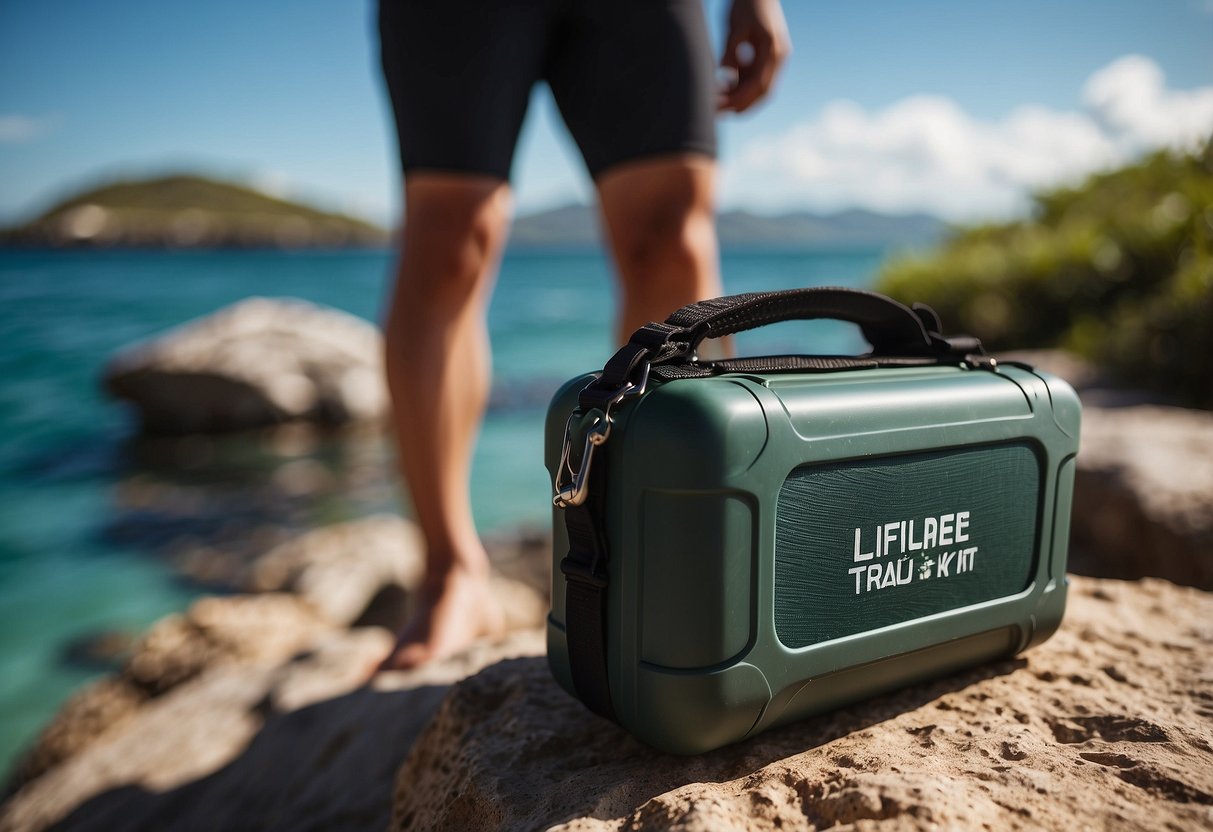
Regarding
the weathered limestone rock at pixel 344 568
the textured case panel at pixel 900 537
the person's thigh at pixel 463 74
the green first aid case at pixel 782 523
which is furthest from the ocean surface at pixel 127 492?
the textured case panel at pixel 900 537

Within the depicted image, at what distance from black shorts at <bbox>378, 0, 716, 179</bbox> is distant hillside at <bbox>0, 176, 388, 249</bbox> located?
86950mm

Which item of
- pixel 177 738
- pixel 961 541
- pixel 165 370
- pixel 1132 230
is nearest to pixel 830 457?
pixel 961 541

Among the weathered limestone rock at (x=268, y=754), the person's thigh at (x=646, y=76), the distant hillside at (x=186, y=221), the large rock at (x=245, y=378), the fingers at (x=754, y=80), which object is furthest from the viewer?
the distant hillside at (x=186, y=221)

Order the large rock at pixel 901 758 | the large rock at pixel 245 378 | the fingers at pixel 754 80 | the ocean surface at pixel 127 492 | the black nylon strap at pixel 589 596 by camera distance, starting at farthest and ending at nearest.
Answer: the large rock at pixel 245 378 < the ocean surface at pixel 127 492 < the fingers at pixel 754 80 < the black nylon strap at pixel 589 596 < the large rock at pixel 901 758

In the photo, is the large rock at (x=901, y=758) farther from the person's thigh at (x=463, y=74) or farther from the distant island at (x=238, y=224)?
the distant island at (x=238, y=224)

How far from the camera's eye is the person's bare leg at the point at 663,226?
1786 millimetres

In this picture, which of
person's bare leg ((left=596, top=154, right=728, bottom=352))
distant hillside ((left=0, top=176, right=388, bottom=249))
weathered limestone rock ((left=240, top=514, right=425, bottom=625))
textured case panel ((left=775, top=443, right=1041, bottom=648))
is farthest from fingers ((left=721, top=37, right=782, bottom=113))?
distant hillside ((left=0, top=176, right=388, bottom=249))

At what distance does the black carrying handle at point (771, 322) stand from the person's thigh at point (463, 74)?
0.85m

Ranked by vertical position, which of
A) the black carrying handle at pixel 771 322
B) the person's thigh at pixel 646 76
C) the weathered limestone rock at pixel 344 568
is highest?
the person's thigh at pixel 646 76

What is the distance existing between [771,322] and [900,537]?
0.33 metres

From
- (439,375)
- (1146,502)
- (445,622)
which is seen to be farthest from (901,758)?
(1146,502)

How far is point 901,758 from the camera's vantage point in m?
0.99

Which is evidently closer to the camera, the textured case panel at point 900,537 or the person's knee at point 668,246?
the textured case panel at point 900,537

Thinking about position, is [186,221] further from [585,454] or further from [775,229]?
[585,454]
